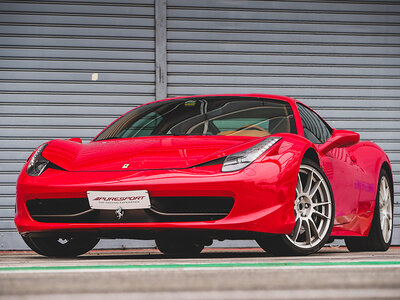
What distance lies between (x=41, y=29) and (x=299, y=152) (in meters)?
4.95

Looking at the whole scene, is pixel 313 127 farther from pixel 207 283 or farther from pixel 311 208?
pixel 207 283

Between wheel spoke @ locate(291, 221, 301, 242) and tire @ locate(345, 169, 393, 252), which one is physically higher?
wheel spoke @ locate(291, 221, 301, 242)

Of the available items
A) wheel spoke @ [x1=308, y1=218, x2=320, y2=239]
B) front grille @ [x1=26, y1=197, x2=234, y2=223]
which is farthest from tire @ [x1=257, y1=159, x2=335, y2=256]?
front grille @ [x1=26, y1=197, x2=234, y2=223]

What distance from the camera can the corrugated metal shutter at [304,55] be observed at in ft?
27.5

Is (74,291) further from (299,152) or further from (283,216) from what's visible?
(299,152)

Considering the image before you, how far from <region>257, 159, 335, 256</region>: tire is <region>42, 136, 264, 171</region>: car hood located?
0.45 meters

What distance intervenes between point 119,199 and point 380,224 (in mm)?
2644

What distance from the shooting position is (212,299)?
2.06m

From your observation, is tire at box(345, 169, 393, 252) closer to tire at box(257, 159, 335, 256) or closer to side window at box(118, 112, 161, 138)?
tire at box(257, 159, 335, 256)

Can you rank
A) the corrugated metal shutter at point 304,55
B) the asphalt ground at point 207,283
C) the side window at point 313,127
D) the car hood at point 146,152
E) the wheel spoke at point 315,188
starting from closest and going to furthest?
the asphalt ground at point 207,283
the car hood at point 146,152
the wheel spoke at point 315,188
the side window at point 313,127
the corrugated metal shutter at point 304,55

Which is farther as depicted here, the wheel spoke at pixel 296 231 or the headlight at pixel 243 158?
the wheel spoke at pixel 296 231

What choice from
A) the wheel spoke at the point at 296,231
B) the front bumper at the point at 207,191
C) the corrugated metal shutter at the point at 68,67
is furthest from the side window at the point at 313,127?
the corrugated metal shutter at the point at 68,67

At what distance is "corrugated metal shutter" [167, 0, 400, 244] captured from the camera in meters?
8.38

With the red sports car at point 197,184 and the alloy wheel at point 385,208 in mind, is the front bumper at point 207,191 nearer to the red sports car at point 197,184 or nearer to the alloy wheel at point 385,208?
the red sports car at point 197,184
